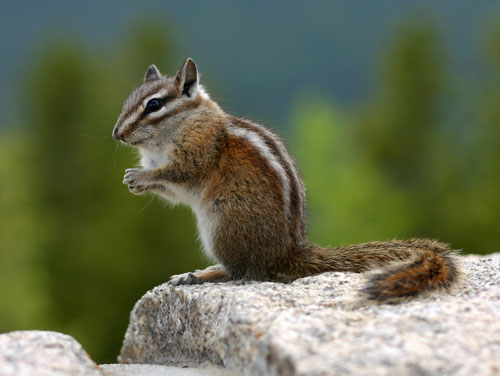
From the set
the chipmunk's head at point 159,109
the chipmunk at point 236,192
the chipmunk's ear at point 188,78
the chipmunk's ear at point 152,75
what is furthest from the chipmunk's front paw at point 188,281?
the chipmunk's ear at point 152,75

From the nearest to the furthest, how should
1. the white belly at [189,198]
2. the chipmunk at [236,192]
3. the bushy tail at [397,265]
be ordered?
the bushy tail at [397,265] < the chipmunk at [236,192] < the white belly at [189,198]

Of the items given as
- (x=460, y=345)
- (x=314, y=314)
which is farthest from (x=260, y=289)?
(x=460, y=345)

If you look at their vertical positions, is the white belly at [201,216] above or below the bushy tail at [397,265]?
above

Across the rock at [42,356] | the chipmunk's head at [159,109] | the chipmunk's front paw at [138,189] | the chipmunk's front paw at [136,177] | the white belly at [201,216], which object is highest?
the chipmunk's head at [159,109]

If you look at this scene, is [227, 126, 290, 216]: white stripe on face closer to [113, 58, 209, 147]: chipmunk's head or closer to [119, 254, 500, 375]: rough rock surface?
[113, 58, 209, 147]: chipmunk's head

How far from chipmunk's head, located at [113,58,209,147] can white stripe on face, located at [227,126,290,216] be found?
1.72ft

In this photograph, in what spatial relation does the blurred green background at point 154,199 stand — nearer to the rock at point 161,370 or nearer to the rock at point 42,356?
the rock at point 161,370

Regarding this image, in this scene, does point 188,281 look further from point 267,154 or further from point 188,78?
point 188,78

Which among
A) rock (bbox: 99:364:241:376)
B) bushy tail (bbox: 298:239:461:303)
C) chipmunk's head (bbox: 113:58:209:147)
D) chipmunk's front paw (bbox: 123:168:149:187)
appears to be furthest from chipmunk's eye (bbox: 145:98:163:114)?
rock (bbox: 99:364:241:376)

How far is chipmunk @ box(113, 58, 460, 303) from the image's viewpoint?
5320mm

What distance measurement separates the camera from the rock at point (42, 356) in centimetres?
362

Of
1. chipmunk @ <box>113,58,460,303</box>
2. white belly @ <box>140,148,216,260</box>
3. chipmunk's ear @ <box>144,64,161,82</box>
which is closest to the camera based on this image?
chipmunk @ <box>113,58,460,303</box>

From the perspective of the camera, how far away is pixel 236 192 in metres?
5.35

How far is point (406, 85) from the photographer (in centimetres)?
3195
